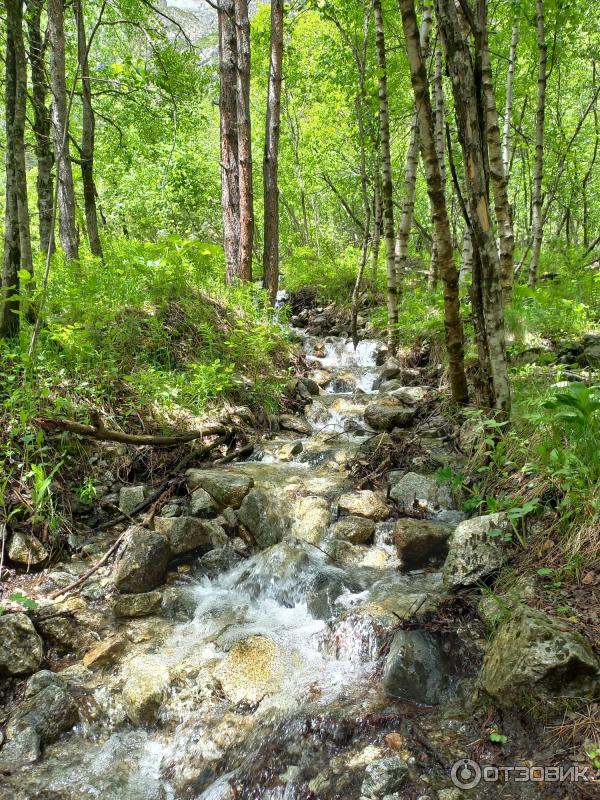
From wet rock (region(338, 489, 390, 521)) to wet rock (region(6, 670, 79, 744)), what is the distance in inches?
108

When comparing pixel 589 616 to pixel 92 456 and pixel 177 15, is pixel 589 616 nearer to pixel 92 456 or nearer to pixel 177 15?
pixel 92 456

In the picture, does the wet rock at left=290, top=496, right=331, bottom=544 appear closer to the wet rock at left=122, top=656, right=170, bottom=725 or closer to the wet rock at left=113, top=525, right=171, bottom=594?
the wet rock at left=113, top=525, right=171, bottom=594

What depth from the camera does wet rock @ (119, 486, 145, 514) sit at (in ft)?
15.7

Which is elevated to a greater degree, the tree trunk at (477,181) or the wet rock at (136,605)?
the tree trunk at (477,181)

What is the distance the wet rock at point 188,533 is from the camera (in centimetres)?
445

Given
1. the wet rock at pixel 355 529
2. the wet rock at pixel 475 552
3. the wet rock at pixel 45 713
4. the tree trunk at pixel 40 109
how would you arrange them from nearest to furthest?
the wet rock at pixel 45 713, the wet rock at pixel 475 552, the wet rock at pixel 355 529, the tree trunk at pixel 40 109

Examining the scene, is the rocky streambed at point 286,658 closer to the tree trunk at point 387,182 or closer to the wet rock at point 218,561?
the wet rock at point 218,561

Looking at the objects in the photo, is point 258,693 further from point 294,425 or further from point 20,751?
point 294,425

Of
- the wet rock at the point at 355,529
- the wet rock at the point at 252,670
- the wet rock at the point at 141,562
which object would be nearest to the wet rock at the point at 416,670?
the wet rock at the point at 252,670

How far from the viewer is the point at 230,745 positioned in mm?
2752

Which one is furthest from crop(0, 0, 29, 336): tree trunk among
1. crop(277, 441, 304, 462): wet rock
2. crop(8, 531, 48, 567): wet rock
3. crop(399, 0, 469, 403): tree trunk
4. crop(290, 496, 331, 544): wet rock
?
crop(399, 0, 469, 403): tree trunk

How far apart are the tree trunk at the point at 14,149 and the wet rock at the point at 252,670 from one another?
3896 mm

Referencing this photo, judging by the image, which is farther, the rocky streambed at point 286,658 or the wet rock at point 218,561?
the wet rock at point 218,561
